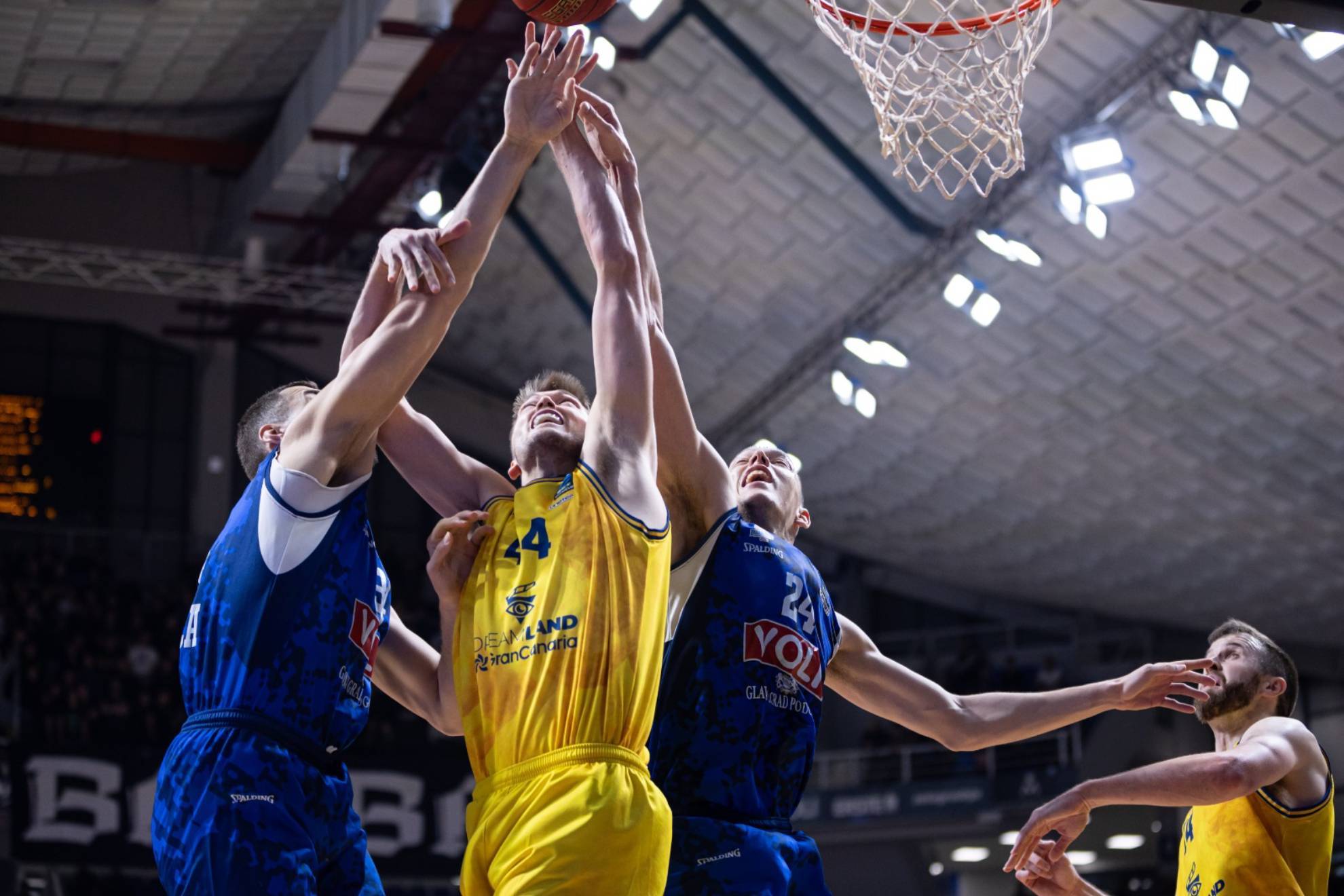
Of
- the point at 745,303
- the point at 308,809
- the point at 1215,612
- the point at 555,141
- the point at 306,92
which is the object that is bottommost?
the point at 308,809

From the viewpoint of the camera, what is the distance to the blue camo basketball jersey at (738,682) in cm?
444

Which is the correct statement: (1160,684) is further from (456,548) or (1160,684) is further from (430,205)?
(430,205)

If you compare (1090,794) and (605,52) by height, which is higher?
(605,52)

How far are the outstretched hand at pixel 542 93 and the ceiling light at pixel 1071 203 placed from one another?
10.4 meters

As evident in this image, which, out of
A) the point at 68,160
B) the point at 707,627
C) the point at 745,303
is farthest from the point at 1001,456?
the point at 707,627

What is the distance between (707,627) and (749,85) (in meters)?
12.5

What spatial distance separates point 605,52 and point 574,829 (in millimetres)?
11297

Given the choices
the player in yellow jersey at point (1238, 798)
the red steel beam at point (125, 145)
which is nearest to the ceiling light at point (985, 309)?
the player in yellow jersey at point (1238, 798)

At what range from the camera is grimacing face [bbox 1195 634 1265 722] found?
576 centimetres

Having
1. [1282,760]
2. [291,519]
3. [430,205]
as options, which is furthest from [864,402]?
[291,519]

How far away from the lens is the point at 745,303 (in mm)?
20062

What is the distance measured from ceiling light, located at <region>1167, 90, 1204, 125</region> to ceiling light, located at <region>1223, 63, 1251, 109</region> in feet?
1.25

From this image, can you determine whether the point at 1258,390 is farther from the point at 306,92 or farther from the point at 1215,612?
the point at 306,92

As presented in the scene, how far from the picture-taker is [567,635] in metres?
3.85
